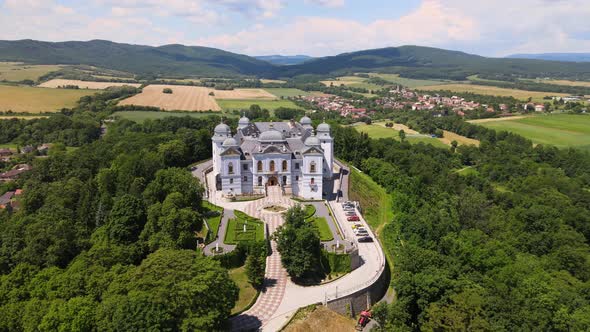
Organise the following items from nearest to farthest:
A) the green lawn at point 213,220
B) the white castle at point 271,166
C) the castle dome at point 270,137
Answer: the green lawn at point 213,220 < the white castle at point 271,166 < the castle dome at point 270,137

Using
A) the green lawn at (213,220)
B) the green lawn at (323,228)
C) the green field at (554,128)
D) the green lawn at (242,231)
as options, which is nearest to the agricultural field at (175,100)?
the green lawn at (213,220)

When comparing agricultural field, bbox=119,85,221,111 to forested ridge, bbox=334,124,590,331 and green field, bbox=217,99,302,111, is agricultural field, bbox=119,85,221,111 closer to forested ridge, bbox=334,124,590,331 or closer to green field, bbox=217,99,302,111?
green field, bbox=217,99,302,111

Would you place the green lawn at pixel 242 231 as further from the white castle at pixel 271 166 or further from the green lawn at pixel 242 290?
the white castle at pixel 271 166

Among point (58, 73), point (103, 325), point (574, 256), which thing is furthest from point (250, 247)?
point (58, 73)

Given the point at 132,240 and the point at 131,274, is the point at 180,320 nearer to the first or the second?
the point at 131,274

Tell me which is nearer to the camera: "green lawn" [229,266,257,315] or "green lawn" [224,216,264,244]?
"green lawn" [229,266,257,315]

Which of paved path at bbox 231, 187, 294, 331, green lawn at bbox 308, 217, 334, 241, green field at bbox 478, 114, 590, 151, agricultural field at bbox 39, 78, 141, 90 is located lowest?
paved path at bbox 231, 187, 294, 331

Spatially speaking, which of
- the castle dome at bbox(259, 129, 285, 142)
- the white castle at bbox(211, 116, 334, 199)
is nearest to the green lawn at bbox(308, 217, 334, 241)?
the white castle at bbox(211, 116, 334, 199)
